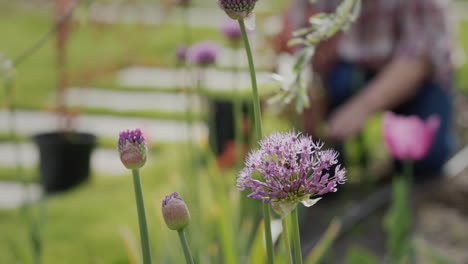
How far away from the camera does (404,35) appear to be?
2209mm

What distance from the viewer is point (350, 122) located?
2.04 m

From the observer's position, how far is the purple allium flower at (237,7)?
47 centimetres

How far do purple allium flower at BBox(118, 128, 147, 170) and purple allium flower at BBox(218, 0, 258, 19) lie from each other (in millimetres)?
125

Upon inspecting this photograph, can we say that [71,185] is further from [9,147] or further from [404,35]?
[404,35]

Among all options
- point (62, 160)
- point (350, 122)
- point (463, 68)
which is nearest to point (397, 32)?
point (350, 122)

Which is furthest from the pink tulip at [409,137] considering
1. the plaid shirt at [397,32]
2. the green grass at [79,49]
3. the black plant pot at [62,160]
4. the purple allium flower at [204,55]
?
the green grass at [79,49]

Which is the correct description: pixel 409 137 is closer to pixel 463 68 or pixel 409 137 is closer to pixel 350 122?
pixel 350 122

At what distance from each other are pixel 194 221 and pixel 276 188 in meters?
0.87

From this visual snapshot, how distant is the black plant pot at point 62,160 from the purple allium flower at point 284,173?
2312 mm

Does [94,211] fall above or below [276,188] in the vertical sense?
below

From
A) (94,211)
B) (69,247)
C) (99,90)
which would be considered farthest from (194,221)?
(99,90)

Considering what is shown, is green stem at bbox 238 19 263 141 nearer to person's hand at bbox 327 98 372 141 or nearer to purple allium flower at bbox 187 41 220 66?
purple allium flower at bbox 187 41 220 66

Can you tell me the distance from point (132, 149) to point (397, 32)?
191 centimetres

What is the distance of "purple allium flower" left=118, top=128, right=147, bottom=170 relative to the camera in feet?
1.69
